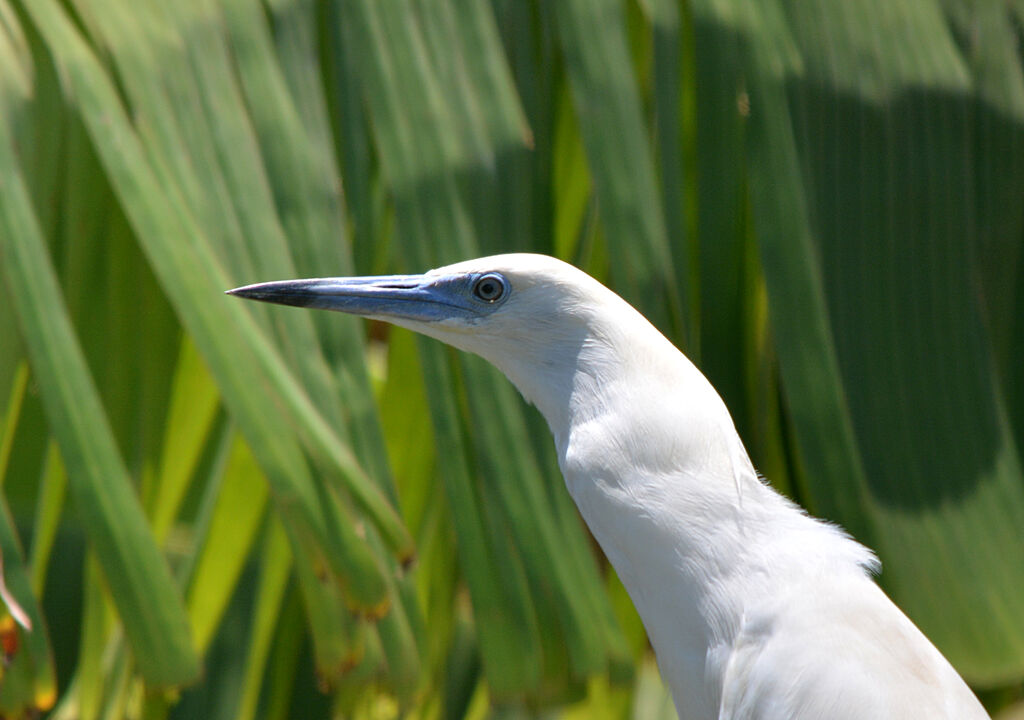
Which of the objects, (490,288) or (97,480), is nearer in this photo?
(97,480)

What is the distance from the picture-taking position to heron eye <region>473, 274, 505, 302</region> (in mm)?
1066

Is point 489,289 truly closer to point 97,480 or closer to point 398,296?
point 398,296

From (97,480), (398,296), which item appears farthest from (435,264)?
(97,480)

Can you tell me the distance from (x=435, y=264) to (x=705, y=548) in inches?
16.8

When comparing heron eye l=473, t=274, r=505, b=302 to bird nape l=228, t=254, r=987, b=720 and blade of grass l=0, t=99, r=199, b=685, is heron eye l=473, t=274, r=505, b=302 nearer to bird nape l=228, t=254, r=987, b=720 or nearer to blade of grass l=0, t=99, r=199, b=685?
bird nape l=228, t=254, r=987, b=720

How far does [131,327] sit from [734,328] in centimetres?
76

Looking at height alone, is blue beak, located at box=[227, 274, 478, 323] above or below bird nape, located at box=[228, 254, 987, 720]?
above

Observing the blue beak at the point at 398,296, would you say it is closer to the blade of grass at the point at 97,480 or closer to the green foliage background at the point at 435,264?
the green foliage background at the point at 435,264

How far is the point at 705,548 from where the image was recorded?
3.22 ft

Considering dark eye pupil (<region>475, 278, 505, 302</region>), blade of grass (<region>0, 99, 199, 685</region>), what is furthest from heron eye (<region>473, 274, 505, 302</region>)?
blade of grass (<region>0, 99, 199, 685</region>)

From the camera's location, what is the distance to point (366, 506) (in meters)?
0.95

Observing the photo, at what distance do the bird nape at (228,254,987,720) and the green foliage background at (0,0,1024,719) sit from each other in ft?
0.32

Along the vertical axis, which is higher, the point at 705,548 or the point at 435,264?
the point at 435,264

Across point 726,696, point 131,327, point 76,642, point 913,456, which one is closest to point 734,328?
point 913,456
